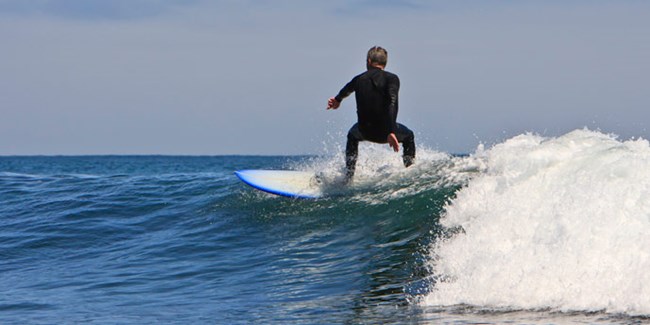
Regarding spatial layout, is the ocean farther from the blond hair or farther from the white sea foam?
the blond hair

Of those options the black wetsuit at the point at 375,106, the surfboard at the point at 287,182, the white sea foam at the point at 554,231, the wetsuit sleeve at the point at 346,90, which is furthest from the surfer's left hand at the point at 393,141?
the surfboard at the point at 287,182

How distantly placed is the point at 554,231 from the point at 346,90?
3.53m

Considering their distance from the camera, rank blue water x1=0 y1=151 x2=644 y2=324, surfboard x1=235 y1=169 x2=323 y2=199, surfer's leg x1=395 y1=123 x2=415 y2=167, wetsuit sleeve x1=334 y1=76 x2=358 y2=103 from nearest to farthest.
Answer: blue water x1=0 y1=151 x2=644 y2=324, wetsuit sleeve x1=334 y1=76 x2=358 y2=103, surfer's leg x1=395 y1=123 x2=415 y2=167, surfboard x1=235 y1=169 x2=323 y2=199

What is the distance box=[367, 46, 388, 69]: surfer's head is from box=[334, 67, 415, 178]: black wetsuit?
6 centimetres

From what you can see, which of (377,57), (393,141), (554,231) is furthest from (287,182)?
(554,231)

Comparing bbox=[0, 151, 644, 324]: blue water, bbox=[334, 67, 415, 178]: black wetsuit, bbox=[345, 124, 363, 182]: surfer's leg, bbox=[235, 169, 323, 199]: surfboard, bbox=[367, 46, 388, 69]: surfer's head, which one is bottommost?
bbox=[0, 151, 644, 324]: blue water

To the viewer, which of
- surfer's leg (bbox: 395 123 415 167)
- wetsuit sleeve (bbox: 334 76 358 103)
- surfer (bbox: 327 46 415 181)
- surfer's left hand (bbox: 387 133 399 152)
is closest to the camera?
surfer's left hand (bbox: 387 133 399 152)

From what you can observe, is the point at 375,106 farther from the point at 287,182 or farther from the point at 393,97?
the point at 287,182

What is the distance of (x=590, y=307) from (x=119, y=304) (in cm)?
402

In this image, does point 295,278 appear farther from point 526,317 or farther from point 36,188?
point 36,188

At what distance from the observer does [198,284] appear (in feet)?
28.7

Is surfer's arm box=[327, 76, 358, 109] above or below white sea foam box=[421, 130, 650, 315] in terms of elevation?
above

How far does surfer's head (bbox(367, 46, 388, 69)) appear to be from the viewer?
9.94 meters

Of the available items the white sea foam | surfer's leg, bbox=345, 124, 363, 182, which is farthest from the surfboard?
the white sea foam
